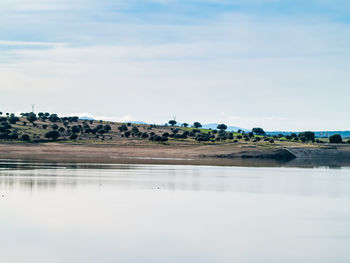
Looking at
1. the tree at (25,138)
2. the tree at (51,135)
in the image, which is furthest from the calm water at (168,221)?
the tree at (51,135)

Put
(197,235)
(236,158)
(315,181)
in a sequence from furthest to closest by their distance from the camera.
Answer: (236,158), (315,181), (197,235)

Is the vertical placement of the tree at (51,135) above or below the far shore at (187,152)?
above

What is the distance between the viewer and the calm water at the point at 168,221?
29188 mm

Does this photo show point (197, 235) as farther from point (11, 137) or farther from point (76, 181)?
point (11, 137)

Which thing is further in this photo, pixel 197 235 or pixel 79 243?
pixel 197 235

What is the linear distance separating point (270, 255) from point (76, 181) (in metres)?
35.2

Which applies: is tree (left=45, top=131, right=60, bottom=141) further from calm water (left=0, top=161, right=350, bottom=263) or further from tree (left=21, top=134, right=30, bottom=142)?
calm water (left=0, top=161, right=350, bottom=263)

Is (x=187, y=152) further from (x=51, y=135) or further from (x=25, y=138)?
(x=25, y=138)

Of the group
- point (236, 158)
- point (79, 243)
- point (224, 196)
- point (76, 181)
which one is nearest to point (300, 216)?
point (224, 196)

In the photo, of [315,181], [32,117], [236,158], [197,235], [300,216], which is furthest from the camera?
[32,117]

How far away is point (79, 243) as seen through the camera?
1210 inches

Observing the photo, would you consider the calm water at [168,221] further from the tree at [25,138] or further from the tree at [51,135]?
the tree at [51,135]

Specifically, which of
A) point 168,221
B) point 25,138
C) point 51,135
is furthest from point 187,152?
point 168,221

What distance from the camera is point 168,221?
1490 inches
